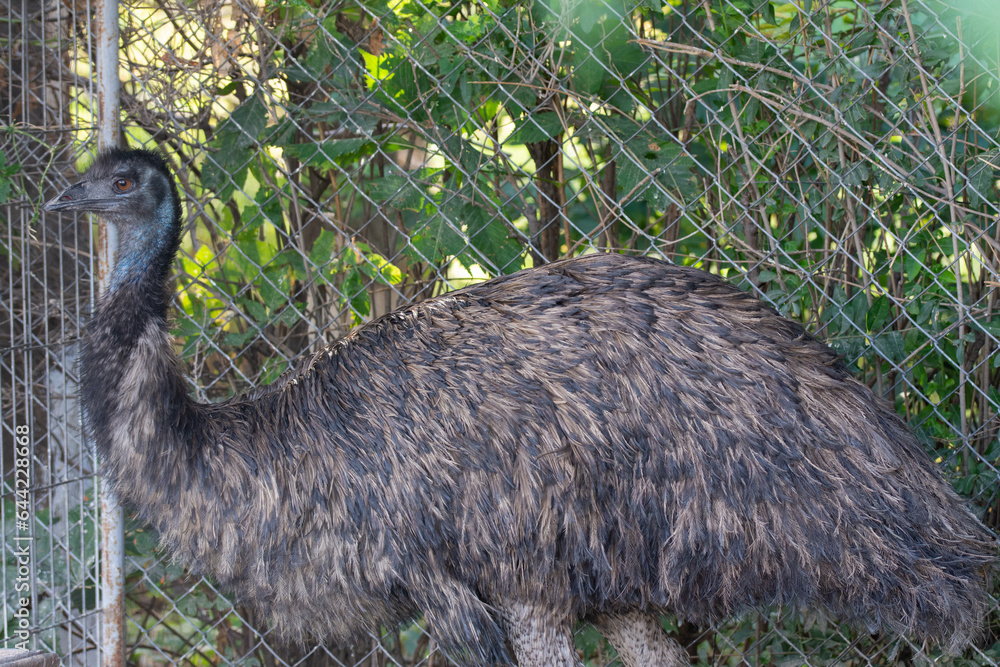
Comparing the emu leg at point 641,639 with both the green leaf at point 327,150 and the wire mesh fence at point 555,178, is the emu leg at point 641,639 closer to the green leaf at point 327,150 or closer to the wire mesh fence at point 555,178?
the wire mesh fence at point 555,178

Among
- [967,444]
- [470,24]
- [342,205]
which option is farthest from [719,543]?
[342,205]

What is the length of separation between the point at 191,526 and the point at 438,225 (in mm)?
1104

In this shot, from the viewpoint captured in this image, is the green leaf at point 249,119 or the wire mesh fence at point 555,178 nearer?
the wire mesh fence at point 555,178

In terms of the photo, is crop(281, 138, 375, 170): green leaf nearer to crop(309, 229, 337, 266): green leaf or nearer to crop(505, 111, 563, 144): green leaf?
crop(309, 229, 337, 266): green leaf

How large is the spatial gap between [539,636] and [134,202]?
138 centimetres

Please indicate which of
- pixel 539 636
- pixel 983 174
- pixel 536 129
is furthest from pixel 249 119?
pixel 983 174

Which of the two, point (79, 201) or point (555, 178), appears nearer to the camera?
point (79, 201)

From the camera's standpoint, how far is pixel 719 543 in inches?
77.8

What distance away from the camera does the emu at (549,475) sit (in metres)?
1.98

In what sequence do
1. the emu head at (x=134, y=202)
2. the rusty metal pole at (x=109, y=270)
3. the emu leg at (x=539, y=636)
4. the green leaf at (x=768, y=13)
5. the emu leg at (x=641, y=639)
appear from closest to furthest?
the emu leg at (x=539, y=636) < the emu head at (x=134, y=202) < the emu leg at (x=641, y=639) < the rusty metal pole at (x=109, y=270) < the green leaf at (x=768, y=13)

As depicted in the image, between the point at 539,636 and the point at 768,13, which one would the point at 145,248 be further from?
the point at 768,13

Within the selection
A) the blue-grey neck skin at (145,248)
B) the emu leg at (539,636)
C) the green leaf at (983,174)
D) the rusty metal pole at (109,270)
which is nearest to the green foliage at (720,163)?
the green leaf at (983,174)

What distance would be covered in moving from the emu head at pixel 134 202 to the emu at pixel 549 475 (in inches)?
2.4

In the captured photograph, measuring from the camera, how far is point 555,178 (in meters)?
3.13
